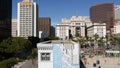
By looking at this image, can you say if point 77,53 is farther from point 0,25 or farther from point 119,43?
point 119,43

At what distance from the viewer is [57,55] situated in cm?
3350

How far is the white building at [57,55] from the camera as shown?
33500 millimetres

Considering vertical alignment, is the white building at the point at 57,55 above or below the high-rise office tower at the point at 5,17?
below

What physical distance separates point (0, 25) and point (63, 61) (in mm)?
68605

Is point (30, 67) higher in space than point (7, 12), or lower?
lower

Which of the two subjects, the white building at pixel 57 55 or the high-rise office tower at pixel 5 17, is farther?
the high-rise office tower at pixel 5 17

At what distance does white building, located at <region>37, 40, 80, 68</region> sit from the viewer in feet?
110

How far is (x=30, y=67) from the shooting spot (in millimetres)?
57156

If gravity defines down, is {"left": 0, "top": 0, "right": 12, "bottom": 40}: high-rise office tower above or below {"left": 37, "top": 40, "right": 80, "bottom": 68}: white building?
above

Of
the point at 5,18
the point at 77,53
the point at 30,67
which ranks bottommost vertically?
the point at 30,67

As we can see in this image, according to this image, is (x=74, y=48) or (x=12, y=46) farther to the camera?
(x=12, y=46)

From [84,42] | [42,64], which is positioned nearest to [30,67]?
[42,64]

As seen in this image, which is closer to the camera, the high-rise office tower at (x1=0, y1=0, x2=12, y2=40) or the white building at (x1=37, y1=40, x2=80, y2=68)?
the white building at (x1=37, y1=40, x2=80, y2=68)

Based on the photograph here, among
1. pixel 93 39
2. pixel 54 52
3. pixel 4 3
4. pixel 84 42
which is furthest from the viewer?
pixel 93 39
